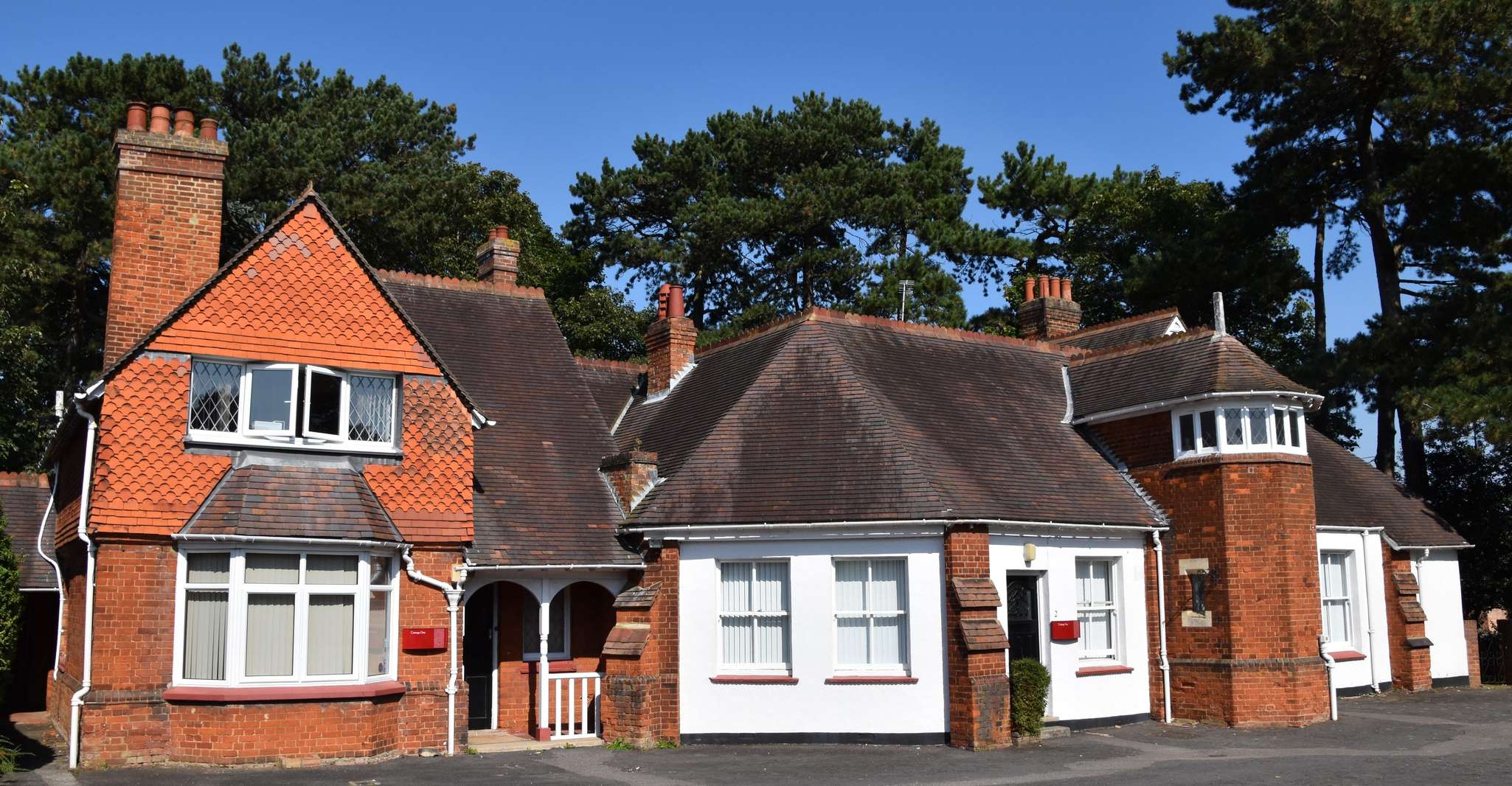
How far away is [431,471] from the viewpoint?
17.6 m

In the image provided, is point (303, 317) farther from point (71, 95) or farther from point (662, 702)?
point (71, 95)

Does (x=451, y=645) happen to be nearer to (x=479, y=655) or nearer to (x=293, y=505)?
(x=479, y=655)

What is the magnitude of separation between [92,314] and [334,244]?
22281 mm

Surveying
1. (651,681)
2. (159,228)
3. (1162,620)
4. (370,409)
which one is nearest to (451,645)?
(651,681)

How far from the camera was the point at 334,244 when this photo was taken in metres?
17.3

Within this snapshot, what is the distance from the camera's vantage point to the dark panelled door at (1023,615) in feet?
62.7

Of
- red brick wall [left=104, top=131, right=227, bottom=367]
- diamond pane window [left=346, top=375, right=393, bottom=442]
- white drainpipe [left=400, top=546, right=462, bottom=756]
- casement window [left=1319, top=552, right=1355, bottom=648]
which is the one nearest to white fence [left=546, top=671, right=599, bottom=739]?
white drainpipe [left=400, top=546, right=462, bottom=756]

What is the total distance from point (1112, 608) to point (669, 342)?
1032 cm

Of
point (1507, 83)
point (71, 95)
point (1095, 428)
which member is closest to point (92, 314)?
point (71, 95)

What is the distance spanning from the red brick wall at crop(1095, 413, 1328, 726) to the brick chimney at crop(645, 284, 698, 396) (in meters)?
10.2

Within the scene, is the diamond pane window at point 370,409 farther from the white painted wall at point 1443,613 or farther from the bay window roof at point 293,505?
the white painted wall at point 1443,613

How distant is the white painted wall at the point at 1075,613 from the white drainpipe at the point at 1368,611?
20.2 ft

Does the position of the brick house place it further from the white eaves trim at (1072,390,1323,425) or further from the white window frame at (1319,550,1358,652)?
the white window frame at (1319,550,1358,652)

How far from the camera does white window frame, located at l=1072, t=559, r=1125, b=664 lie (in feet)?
64.9
